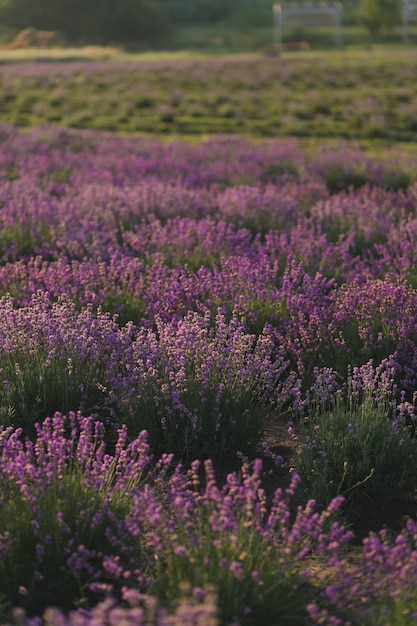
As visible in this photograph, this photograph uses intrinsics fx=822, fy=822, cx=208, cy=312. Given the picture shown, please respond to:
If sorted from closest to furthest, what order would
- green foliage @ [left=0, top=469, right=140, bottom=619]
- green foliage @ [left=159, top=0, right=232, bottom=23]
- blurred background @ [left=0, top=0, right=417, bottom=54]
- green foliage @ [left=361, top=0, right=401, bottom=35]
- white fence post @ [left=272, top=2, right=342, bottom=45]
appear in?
green foliage @ [left=0, top=469, right=140, bottom=619]
blurred background @ [left=0, top=0, right=417, bottom=54]
white fence post @ [left=272, top=2, right=342, bottom=45]
green foliage @ [left=361, top=0, right=401, bottom=35]
green foliage @ [left=159, top=0, right=232, bottom=23]

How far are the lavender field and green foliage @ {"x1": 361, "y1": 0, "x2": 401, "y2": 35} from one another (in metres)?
55.8

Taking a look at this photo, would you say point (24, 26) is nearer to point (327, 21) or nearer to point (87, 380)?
point (327, 21)

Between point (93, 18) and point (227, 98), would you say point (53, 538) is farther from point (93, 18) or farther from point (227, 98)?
point (93, 18)

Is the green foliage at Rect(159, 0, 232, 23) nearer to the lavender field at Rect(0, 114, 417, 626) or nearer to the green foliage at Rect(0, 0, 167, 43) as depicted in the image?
the green foliage at Rect(0, 0, 167, 43)

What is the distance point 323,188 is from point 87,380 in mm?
5895

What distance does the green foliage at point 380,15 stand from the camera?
59000 millimetres

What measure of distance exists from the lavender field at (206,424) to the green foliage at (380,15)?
55799 millimetres

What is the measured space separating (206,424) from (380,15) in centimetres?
6045

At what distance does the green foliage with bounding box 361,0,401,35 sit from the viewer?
194 feet

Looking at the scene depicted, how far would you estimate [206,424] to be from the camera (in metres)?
4.02

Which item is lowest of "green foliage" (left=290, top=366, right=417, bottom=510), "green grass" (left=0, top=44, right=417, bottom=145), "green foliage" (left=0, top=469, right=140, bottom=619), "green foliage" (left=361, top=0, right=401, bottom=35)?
"green grass" (left=0, top=44, right=417, bottom=145)

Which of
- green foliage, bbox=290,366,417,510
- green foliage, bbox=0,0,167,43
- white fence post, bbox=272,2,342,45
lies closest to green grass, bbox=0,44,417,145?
green foliage, bbox=290,366,417,510

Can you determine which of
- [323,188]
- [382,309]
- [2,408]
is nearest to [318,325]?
[382,309]

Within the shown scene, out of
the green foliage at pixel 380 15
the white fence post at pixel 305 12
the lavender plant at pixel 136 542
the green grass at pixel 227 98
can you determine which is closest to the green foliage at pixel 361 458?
the lavender plant at pixel 136 542
